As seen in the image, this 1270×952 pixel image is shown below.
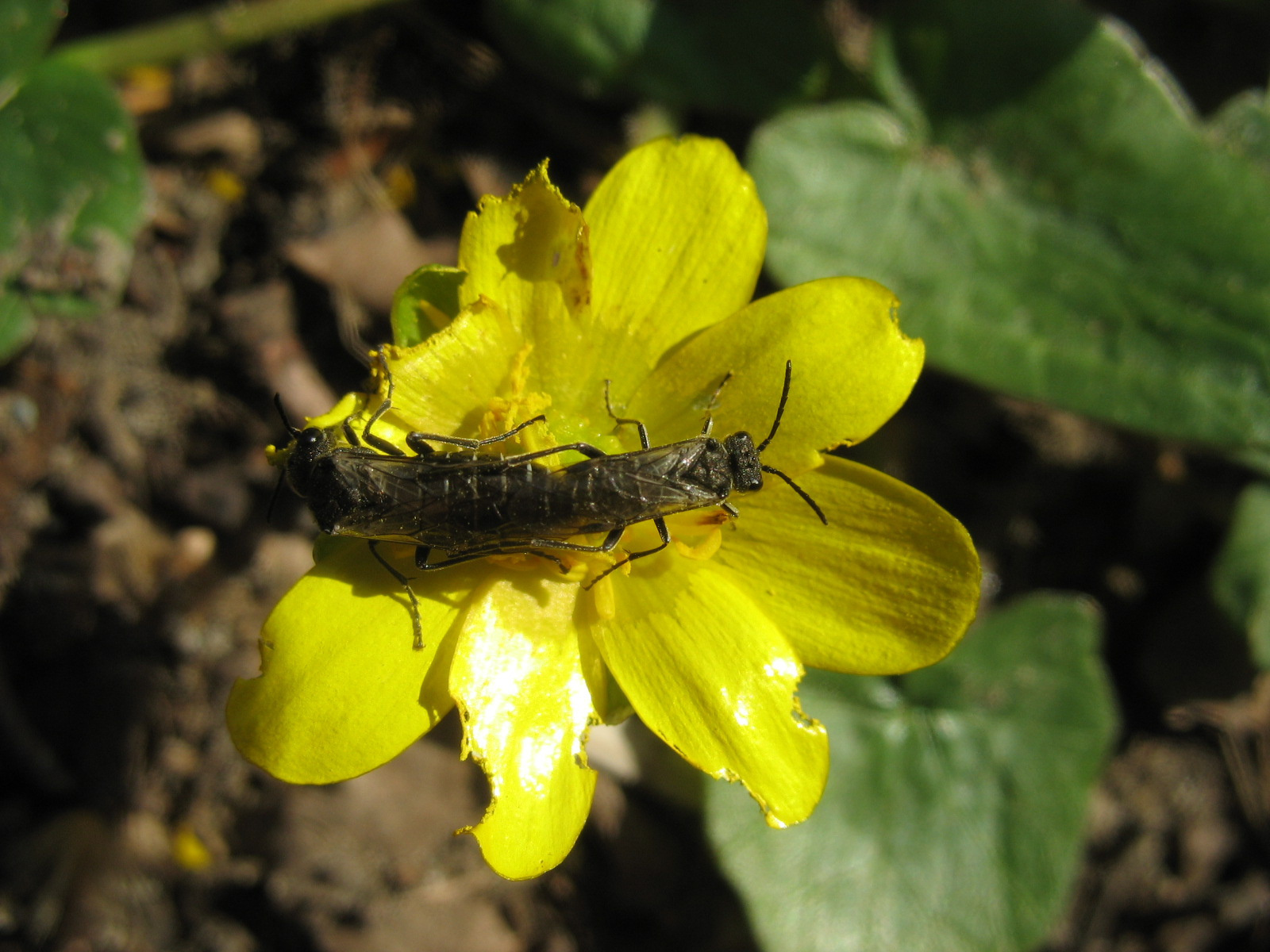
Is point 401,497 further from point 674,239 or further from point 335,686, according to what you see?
point 674,239

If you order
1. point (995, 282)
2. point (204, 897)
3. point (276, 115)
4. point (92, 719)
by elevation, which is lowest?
point (204, 897)

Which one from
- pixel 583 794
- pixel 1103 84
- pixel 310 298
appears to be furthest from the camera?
pixel 310 298

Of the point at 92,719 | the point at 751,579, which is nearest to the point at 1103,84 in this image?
the point at 751,579

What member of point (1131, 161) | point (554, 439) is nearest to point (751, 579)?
point (554, 439)

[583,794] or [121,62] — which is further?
[121,62]

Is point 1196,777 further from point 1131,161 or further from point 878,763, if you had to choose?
point 1131,161

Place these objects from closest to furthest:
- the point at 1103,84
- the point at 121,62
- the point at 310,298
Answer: the point at 1103,84, the point at 121,62, the point at 310,298

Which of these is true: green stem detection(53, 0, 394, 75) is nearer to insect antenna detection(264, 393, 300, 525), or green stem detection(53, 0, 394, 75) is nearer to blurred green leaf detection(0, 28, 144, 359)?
blurred green leaf detection(0, 28, 144, 359)

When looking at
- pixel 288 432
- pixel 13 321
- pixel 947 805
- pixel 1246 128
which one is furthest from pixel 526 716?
pixel 1246 128

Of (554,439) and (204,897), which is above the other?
(554,439)
